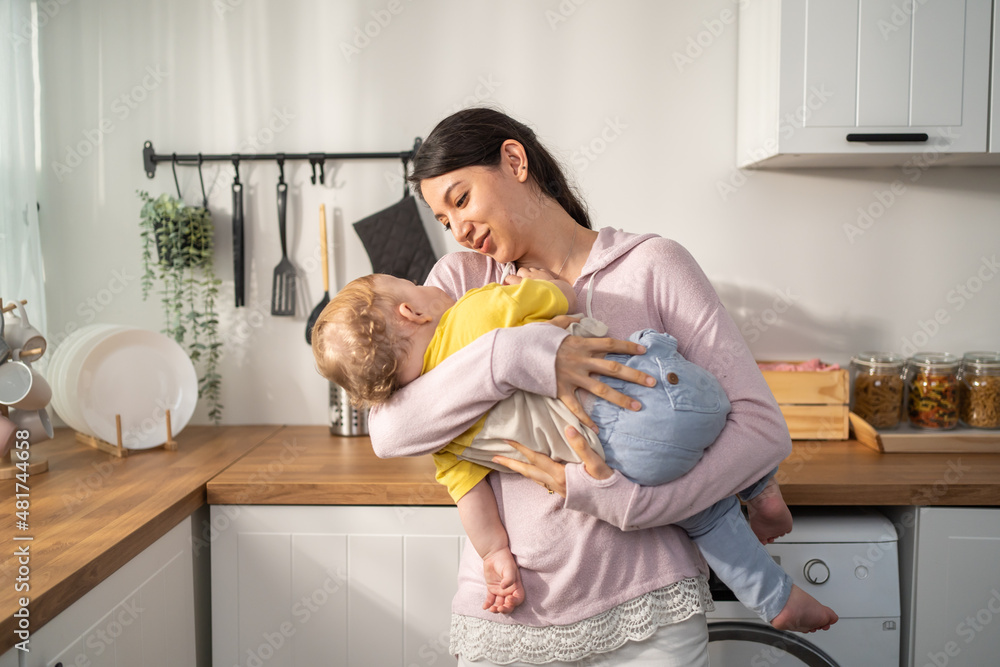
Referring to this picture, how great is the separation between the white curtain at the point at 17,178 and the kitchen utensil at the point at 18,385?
0.37m

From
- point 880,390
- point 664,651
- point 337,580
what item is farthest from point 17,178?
point 880,390

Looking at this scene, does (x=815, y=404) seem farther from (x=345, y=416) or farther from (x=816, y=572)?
(x=345, y=416)

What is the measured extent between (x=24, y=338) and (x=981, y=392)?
7.85ft

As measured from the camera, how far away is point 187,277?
2.15 m

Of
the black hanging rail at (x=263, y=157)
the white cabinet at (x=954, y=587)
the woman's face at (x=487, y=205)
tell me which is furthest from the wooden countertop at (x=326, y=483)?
the white cabinet at (x=954, y=587)

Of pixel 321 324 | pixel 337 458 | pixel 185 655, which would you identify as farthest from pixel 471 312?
pixel 185 655

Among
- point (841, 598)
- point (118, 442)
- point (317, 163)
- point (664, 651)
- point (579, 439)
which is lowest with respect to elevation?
point (841, 598)

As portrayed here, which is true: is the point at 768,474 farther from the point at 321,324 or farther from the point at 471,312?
the point at 321,324

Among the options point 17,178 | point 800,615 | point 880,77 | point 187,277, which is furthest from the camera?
point 187,277

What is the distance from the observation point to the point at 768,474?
1048mm

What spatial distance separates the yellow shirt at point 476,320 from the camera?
98cm

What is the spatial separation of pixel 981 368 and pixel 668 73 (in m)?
1.19

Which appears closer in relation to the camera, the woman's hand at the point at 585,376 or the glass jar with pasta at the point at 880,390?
the woman's hand at the point at 585,376

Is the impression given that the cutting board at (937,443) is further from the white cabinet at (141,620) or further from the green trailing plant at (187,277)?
the green trailing plant at (187,277)
